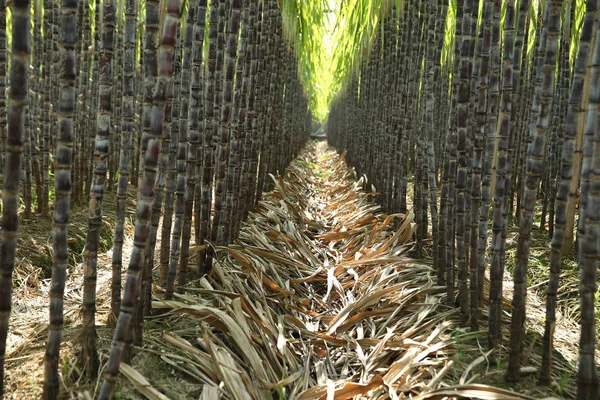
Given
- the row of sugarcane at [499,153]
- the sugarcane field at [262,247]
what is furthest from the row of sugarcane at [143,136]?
the row of sugarcane at [499,153]

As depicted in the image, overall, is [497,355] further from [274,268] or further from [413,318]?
[274,268]

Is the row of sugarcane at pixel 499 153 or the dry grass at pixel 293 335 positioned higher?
the row of sugarcane at pixel 499 153

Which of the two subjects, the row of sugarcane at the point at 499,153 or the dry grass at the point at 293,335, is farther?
the dry grass at the point at 293,335

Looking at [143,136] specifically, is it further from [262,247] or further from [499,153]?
[262,247]

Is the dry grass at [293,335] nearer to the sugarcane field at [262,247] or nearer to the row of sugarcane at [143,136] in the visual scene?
the sugarcane field at [262,247]

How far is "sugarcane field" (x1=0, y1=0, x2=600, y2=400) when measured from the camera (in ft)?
5.29

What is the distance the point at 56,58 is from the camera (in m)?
3.73

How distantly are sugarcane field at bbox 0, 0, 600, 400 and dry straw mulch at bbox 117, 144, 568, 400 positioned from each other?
0.03 ft

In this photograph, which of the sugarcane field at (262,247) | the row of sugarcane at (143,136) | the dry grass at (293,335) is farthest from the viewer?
the dry grass at (293,335)

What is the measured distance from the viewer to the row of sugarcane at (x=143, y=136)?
4.86ft

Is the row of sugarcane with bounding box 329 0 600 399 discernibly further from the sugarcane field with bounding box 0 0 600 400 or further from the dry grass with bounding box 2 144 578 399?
the dry grass with bounding box 2 144 578 399

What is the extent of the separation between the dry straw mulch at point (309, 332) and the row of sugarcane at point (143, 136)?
139 millimetres

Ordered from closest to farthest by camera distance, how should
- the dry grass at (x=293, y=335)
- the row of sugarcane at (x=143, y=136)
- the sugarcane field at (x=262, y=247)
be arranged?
1. the row of sugarcane at (x=143, y=136)
2. the sugarcane field at (x=262, y=247)
3. the dry grass at (x=293, y=335)

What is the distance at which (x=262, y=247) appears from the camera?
3482mm
